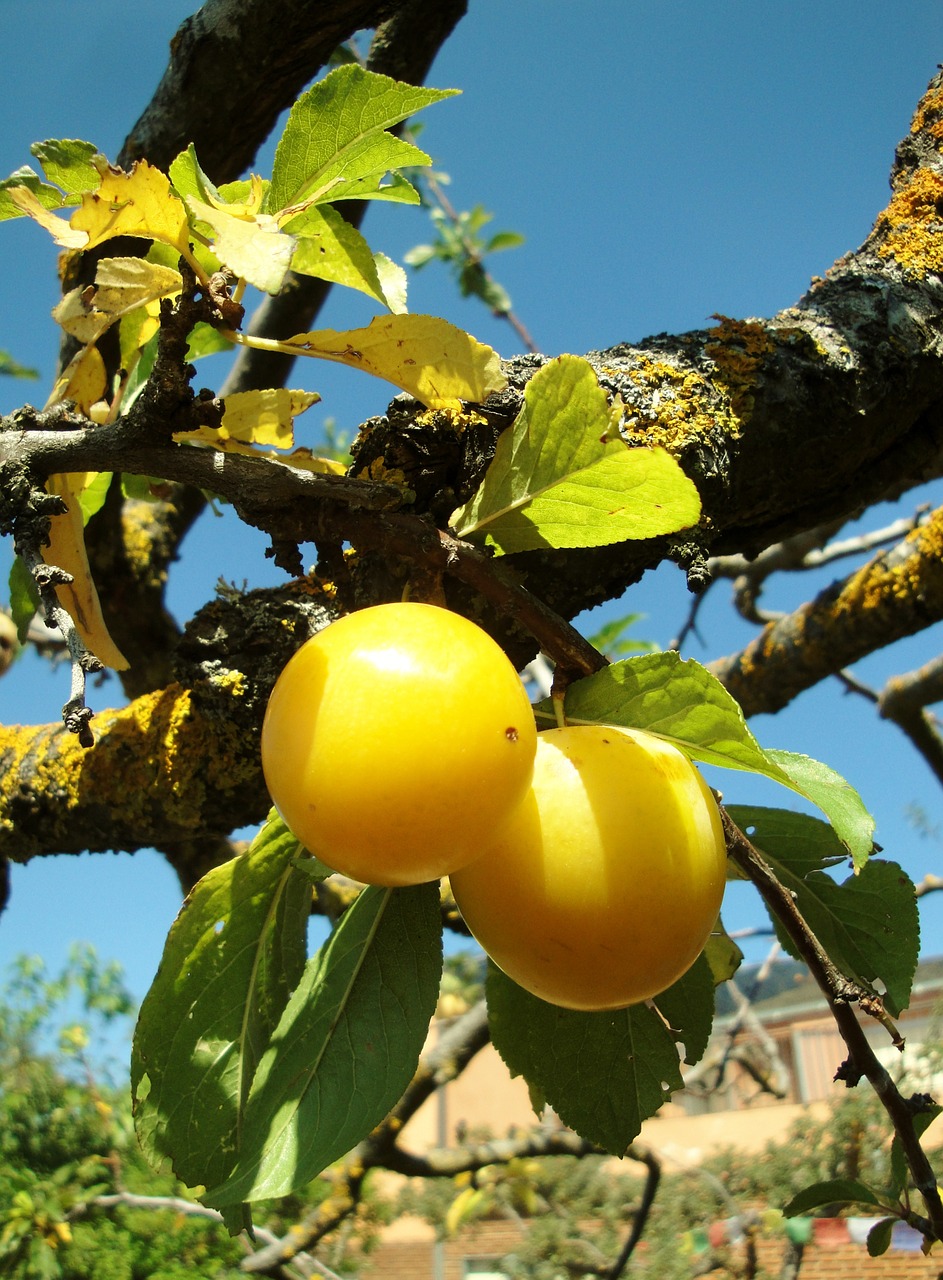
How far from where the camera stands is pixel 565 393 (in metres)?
0.67

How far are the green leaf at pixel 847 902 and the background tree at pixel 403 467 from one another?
0.03 meters

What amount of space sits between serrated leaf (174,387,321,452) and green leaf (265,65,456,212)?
0.20 metres

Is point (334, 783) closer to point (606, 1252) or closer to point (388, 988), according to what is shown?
point (388, 988)

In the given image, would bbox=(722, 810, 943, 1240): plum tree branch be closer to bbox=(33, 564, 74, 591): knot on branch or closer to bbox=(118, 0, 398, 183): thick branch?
bbox=(33, 564, 74, 591): knot on branch

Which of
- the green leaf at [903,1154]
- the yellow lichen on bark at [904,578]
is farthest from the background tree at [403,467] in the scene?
the yellow lichen on bark at [904,578]

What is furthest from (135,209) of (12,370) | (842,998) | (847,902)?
(12,370)

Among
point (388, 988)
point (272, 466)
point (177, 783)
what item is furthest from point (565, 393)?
point (177, 783)

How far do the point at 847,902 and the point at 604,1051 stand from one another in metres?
0.28

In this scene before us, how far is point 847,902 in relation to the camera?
89cm

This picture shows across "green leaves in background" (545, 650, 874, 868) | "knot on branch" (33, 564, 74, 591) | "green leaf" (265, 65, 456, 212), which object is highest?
"green leaf" (265, 65, 456, 212)

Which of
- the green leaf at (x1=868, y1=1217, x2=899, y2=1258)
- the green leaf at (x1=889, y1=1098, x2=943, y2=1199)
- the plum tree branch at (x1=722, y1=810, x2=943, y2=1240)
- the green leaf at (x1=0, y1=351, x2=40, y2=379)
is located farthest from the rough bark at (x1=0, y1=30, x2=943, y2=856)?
the green leaf at (x1=0, y1=351, x2=40, y2=379)

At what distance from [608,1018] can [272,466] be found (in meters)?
0.59

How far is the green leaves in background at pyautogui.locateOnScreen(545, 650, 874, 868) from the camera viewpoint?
612 mm

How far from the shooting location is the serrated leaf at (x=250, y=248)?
554mm
